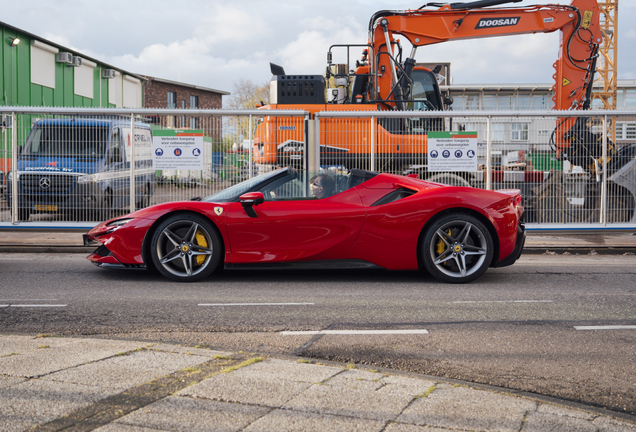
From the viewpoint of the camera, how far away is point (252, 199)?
639 centimetres

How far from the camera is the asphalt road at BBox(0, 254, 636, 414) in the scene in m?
3.76

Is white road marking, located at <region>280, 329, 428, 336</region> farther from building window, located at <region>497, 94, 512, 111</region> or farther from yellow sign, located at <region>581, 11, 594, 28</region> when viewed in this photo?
building window, located at <region>497, 94, 512, 111</region>

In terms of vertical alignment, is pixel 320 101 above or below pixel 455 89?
below

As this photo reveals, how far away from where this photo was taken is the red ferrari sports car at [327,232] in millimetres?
6379

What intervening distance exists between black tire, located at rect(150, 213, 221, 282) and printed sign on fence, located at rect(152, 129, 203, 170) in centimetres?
376

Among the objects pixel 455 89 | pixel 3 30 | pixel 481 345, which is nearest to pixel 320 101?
pixel 481 345

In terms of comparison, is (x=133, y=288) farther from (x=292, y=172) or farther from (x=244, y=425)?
(x=244, y=425)

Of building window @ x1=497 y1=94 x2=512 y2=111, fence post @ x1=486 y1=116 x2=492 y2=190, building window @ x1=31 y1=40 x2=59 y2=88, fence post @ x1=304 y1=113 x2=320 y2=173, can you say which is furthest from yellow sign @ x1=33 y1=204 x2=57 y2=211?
building window @ x1=497 y1=94 x2=512 y2=111

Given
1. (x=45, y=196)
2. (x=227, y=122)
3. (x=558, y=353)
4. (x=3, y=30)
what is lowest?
(x=558, y=353)

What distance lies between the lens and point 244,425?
2586mm

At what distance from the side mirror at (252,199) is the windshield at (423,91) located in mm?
6802

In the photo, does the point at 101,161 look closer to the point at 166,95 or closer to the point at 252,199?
the point at 252,199

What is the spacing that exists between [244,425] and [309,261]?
388cm

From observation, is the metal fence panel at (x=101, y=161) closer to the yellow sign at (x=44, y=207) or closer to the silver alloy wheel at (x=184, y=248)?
the yellow sign at (x=44, y=207)
